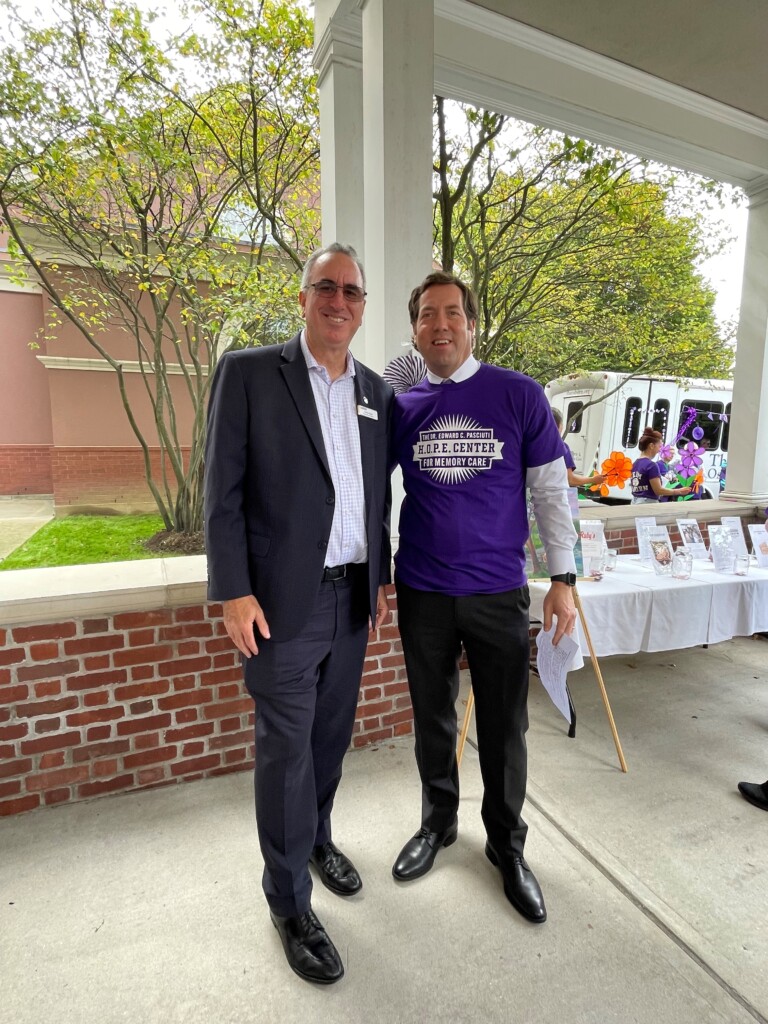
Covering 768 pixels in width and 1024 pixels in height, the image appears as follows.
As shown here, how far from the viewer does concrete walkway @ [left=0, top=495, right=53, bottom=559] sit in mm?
7686

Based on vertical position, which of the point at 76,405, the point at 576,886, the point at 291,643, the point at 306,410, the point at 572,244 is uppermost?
the point at 572,244

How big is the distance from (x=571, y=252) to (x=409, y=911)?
6937 millimetres

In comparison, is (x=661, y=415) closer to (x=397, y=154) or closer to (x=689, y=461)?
(x=689, y=461)

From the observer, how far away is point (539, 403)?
5.54ft

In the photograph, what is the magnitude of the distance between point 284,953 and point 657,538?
2.66m

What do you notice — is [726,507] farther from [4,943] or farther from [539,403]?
[4,943]

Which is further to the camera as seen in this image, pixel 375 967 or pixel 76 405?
pixel 76 405

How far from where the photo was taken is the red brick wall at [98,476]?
8.51 metres

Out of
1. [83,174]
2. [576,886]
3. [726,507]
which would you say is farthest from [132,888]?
[83,174]

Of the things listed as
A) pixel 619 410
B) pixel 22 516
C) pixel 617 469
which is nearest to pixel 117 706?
pixel 617 469

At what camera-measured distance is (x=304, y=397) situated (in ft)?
4.79

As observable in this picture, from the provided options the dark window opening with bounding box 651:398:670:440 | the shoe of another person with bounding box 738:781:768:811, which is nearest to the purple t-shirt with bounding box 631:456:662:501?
the shoe of another person with bounding box 738:781:768:811

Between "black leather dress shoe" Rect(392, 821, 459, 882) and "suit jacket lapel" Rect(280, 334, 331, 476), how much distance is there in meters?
1.38

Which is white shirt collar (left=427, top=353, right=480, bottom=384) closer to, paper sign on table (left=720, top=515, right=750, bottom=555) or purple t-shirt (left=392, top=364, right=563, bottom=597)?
purple t-shirt (left=392, top=364, right=563, bottom=597)
